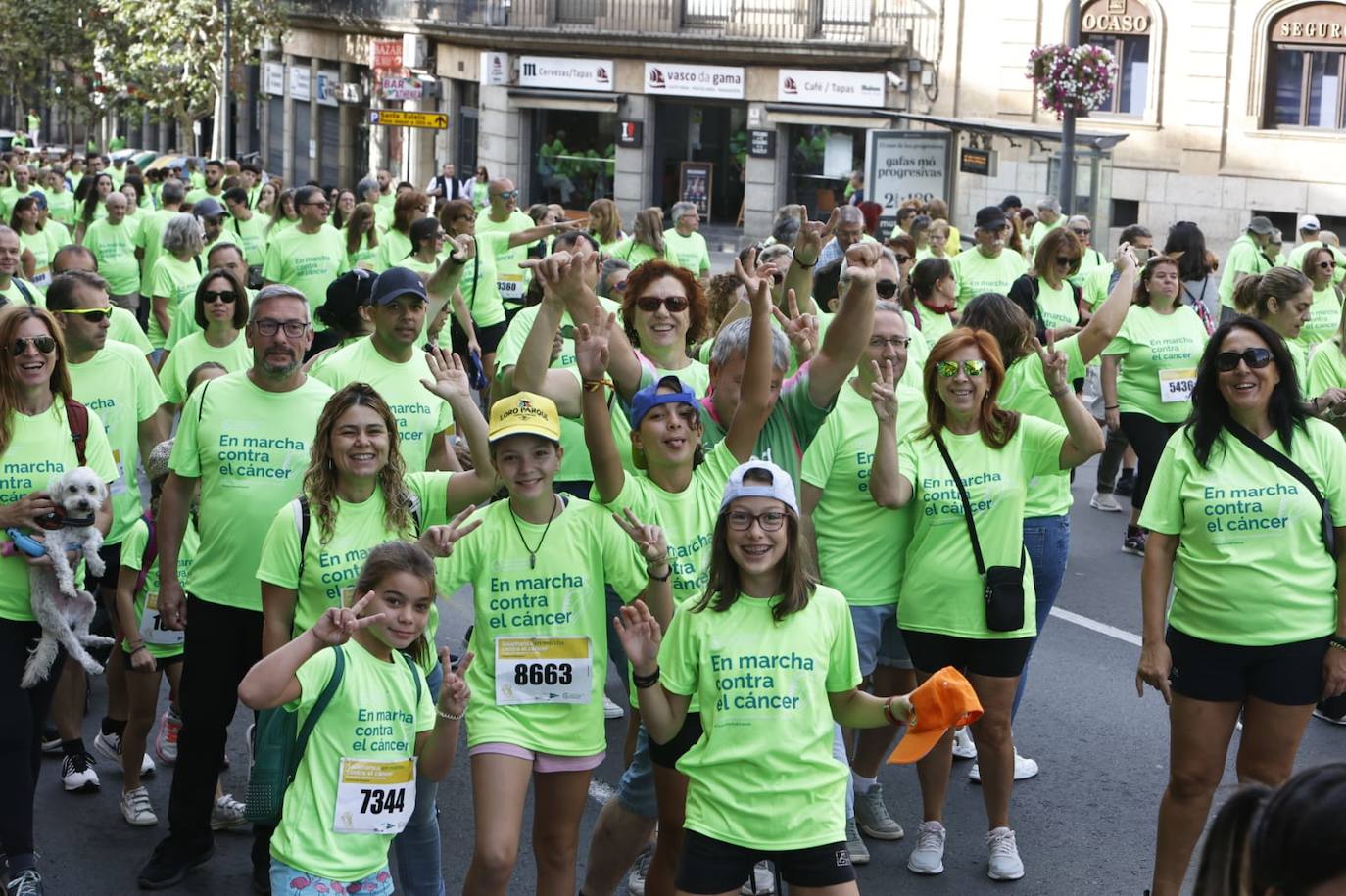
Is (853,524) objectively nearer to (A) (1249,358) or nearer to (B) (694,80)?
(A) (1249,358)

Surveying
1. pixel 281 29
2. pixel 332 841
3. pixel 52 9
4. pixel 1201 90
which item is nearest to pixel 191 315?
pixel 332 841

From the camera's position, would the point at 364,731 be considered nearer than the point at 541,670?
Yes

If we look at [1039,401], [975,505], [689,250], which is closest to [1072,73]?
[689,250]

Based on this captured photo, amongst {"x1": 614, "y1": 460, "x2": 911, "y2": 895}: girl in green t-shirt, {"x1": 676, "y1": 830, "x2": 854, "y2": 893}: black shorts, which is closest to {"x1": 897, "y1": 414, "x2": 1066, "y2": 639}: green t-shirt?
{"x1": 614, "y1": 460, "x2": 911, "y2": 895}: girl in green t-shirt

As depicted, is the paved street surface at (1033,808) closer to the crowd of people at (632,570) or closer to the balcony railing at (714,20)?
the crowd of people at (632,570)

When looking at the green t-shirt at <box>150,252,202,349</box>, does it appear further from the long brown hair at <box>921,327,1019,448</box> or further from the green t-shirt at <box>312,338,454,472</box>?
the long brown hair at <box>921,327,1019,448</box>

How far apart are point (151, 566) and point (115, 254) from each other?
979cm

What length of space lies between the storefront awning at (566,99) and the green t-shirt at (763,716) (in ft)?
114

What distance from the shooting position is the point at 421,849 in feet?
17.7

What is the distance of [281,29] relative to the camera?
42719 millimetres

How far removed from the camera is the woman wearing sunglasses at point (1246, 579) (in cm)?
576

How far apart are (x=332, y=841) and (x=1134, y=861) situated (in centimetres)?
311

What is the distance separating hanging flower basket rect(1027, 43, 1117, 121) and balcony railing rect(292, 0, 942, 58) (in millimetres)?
9728

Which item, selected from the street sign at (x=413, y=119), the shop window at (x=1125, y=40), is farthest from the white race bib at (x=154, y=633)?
the shop window at (x=1125, y=40)
